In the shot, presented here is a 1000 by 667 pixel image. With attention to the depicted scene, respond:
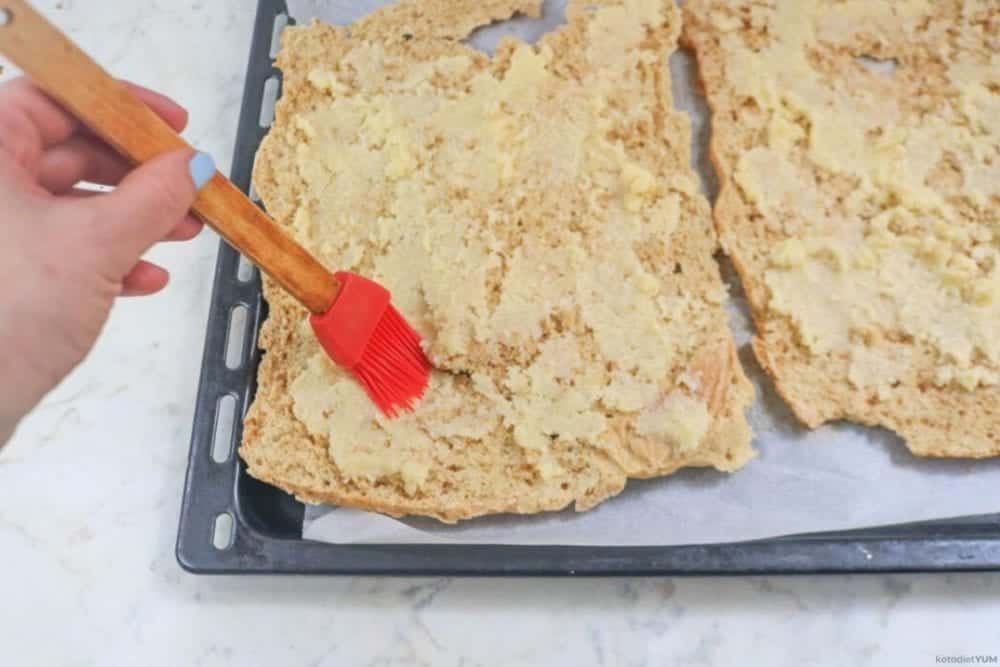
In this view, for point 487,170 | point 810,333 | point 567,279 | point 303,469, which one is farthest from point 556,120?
point 303,469

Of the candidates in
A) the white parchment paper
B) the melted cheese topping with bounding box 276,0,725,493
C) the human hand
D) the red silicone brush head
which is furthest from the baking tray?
the human hand

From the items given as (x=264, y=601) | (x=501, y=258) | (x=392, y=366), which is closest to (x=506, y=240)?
(x=501, y=258)

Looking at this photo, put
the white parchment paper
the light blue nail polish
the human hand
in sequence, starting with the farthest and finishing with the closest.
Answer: the white parchment paper < the light blue nail polish < the human hand

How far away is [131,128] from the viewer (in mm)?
1030

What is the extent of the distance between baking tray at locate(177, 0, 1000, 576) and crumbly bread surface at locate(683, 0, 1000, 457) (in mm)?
160

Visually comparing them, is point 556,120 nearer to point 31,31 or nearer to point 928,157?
point 928,157

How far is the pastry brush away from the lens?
93cm

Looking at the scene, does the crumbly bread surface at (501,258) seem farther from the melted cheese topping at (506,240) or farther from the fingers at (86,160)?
the fingers at (86,160)

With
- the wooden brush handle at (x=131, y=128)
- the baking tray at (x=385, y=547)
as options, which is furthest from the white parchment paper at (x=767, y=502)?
the wooden brush handle at (x=131, y=128)

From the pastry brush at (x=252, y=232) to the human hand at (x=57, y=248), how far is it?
7cm

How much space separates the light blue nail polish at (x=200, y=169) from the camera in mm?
1035

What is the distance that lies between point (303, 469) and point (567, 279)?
0.54 metres

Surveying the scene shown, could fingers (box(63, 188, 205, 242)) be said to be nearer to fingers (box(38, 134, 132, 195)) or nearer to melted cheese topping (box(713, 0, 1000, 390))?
fingers (box(38, 134, 132, 195))

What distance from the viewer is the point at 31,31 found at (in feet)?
2.96
